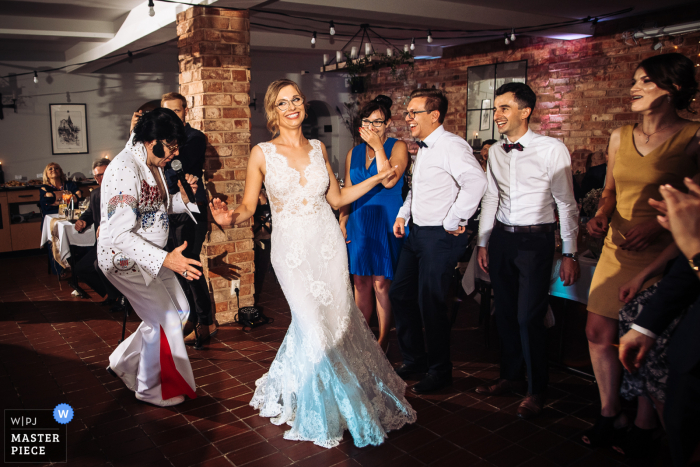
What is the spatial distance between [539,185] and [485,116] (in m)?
7.33

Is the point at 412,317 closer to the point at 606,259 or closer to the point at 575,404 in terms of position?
the point at 575,404

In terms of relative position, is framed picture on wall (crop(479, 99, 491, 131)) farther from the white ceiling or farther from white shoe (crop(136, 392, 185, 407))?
white shoe (crop(136, 392, 185, 407))

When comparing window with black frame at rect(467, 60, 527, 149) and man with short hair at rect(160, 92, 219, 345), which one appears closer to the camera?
man with short hair at rect(160, 92, 219, 345)

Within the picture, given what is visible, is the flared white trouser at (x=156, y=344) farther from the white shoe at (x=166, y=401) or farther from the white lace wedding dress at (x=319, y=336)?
the white lace wedding dress at (x=319, y=336)

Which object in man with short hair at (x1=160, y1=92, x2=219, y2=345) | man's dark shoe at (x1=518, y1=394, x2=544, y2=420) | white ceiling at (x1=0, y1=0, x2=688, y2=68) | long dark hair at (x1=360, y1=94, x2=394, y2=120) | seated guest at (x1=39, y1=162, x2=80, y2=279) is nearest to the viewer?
man's dark shoe at (x1=518, y1=394, x2=544, y2=420)

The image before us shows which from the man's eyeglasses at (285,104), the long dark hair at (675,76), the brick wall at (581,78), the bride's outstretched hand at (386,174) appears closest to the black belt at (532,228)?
the bride's outstretched hand at (386,174)

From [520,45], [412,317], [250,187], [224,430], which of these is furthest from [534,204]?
[520,45]

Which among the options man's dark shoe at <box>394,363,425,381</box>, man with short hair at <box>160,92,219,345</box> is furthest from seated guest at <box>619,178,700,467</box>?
man with short hair at <box>160,92,219,345</box>

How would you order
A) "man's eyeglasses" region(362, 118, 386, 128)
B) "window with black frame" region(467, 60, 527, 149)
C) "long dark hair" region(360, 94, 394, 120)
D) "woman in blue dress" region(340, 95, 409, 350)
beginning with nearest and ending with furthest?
"man's eyeglasses" region(362, 118, 386, 128) < "long dark hair" region(360, 94, 394, 120) < "woman in blue dress" region(340, 95, 409, 350) < "window with black frame" region(467, 60, 527, 149)

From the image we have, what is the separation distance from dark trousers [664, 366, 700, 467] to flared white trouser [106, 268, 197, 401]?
99.1 inches

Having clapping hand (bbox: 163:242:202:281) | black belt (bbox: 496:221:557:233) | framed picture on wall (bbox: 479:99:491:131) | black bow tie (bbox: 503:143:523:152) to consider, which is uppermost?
Result: framed picture on wall (bbox: 479:99:491:131)

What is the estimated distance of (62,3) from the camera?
636 centimetres

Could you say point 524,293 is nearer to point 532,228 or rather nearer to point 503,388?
point 532,228

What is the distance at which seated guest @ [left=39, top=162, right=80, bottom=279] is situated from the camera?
6734mm
